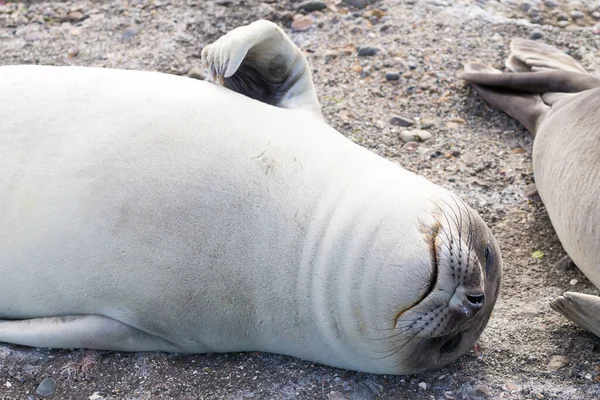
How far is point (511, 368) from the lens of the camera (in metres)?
3.04

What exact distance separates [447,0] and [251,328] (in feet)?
10.4

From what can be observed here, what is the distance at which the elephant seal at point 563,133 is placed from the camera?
3.51 metres

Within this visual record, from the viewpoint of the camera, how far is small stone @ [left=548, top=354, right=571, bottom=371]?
9.97 feet

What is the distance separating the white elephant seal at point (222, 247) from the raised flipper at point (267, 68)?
0.40 meters

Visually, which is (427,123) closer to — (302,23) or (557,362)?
(302,23)

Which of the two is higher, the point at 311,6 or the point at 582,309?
the point at 311,6

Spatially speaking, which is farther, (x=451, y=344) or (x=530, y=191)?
(x=530, y=191)

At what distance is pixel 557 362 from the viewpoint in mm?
3062

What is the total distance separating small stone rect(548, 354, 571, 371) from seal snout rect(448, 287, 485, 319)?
569 mm

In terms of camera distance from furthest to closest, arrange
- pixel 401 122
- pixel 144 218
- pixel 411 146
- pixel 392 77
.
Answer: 1. pixel 392 77
2. pixel 401 122
3. pixel 411 146
4. pixel 144 218

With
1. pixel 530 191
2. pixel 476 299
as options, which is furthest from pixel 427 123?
pixel 476 299

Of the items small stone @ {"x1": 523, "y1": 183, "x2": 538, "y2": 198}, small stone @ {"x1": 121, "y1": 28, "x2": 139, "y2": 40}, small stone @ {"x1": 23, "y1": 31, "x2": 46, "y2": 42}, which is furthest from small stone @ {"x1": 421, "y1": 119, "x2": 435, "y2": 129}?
small stone @ {"x1": 23, "y1": 31, "x2": 46, "y2": 42}

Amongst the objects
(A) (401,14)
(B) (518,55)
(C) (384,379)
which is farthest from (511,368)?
(A) (401,14)

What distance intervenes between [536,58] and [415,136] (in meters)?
0.93
